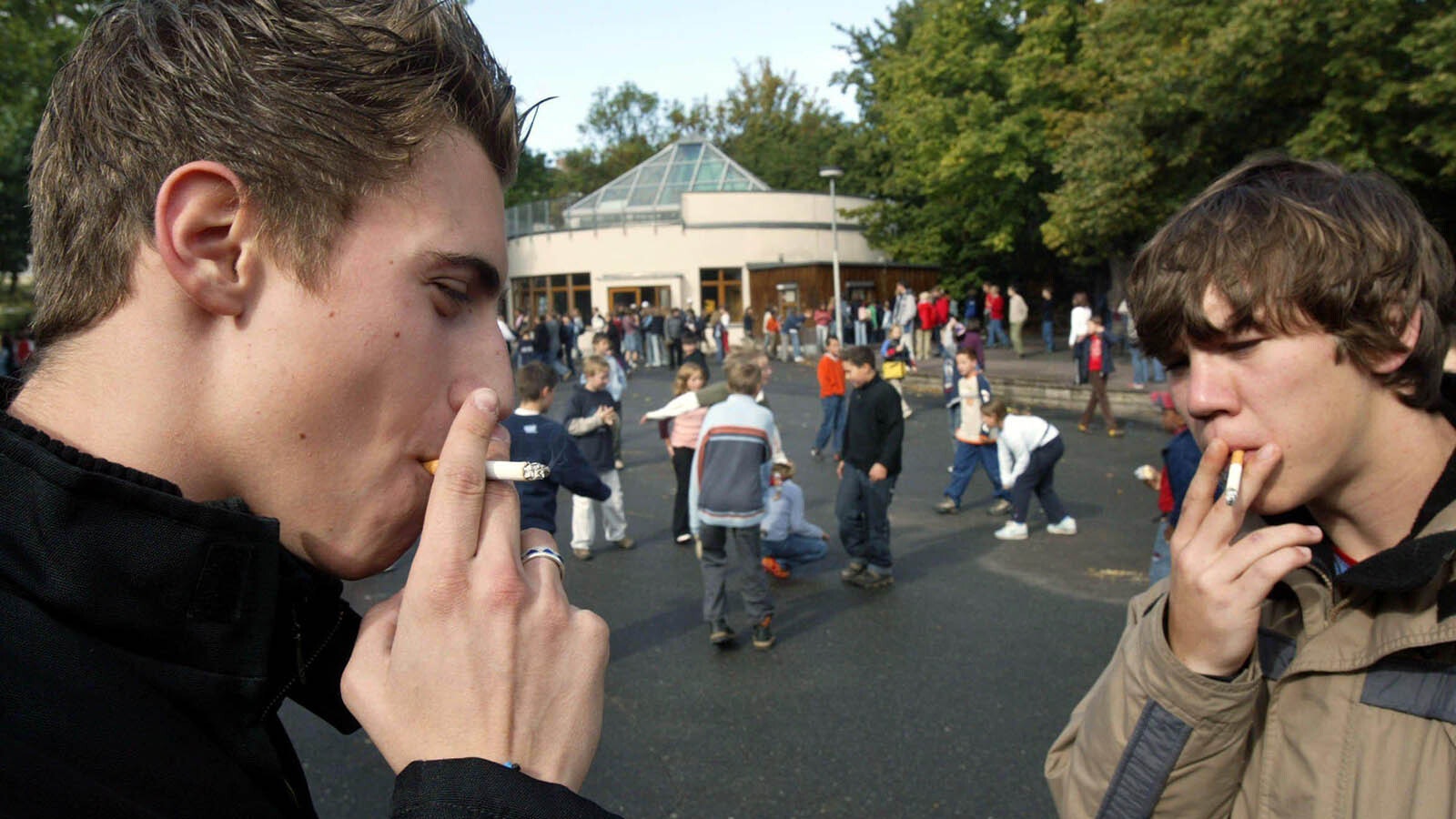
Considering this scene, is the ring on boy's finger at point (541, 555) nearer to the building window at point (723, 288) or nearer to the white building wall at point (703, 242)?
the white building wall at point (703, 242)

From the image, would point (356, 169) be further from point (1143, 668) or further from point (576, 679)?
point (1143, 668)

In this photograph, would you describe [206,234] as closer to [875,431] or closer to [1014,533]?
[875,431]

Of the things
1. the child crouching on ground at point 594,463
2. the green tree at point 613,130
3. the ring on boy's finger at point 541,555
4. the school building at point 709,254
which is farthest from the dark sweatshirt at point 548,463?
the green tree at point 613,130

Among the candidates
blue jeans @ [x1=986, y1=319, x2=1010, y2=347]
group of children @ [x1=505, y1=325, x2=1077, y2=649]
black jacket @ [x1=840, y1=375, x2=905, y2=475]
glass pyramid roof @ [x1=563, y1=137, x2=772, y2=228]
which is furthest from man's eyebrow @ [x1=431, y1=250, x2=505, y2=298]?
glass pyramid roof @ [x1=563, y1=137, x2=772, y2=228]

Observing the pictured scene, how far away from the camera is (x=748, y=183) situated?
42031 millimetres

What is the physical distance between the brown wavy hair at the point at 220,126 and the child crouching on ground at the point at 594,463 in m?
7.48

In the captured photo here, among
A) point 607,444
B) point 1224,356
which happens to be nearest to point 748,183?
point 607,444

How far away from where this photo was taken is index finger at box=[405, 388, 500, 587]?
1.03 m

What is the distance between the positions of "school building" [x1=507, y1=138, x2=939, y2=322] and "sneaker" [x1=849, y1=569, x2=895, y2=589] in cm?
2986

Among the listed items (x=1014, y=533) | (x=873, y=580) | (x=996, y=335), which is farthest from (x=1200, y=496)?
(x=996, y=335)

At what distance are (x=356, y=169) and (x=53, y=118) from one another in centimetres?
40

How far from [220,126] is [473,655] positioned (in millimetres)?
646

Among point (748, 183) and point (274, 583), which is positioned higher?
point (748, 183)

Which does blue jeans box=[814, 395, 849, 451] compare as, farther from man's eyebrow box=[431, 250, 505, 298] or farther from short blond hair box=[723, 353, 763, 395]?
man's eyebrow box=[431, 250, 505, 298]
